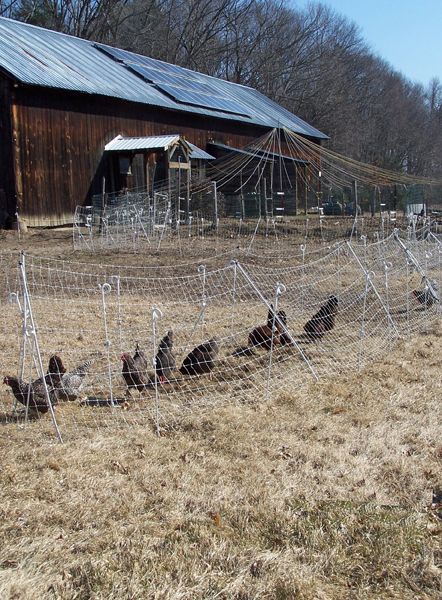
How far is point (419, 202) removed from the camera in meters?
31.0

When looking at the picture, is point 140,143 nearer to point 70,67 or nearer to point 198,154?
point 70,67

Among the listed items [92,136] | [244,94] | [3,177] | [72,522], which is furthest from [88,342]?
[244,94]

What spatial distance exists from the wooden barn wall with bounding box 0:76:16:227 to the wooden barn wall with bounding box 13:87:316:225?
0.21m

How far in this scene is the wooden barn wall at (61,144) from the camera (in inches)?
735

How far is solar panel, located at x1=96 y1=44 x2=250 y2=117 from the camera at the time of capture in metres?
25.6

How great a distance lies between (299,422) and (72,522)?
2000mm

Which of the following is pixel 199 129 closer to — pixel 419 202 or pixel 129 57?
pixel 129 57

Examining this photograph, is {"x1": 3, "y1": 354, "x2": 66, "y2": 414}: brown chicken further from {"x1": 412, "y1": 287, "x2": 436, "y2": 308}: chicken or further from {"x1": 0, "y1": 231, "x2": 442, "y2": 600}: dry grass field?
{"x1": 412, "y1": 287, "x2": 436, "y2": 308}: chicken

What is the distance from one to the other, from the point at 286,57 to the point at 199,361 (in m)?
46.3

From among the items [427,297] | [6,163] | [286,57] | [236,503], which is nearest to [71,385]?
[236,503]

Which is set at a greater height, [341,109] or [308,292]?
[341,109]

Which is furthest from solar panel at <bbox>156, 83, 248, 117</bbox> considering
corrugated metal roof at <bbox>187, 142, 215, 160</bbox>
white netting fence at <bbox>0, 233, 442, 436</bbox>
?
white netting fence at <bbox>0, 233, 442, 436</bbox>

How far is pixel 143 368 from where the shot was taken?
5488 millimetres

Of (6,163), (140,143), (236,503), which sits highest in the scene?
(140,143)
